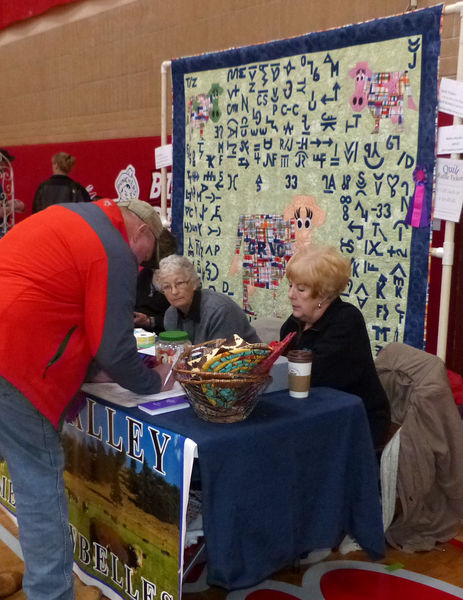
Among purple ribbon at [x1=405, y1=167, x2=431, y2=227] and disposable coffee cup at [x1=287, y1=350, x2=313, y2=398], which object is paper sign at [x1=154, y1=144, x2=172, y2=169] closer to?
purple ribbon at [x1=405, y1=167, x2=431, y2=227]

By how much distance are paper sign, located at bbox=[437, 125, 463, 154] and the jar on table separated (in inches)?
49.8

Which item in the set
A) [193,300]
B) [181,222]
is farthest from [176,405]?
[181,222]

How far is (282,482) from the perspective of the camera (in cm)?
168

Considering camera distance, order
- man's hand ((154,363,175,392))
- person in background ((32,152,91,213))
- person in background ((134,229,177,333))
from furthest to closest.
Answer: person in background ((32,152,91,213))
person in background ((134,229,177,333))
man's hand ((154,363,175,392))

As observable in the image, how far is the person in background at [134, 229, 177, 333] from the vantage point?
3.30m

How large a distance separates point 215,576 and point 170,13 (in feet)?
13.1

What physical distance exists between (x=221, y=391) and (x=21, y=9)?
5737mm

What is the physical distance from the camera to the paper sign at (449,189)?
8.20ft

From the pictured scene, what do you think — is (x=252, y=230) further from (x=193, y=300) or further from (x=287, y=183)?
(x=193, y=300)

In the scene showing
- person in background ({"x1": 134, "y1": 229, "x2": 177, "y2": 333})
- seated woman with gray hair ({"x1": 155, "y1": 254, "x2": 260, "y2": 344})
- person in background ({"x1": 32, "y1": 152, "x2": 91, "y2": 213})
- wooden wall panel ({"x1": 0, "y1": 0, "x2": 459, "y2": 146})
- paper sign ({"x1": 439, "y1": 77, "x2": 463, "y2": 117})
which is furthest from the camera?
person in background ({"x1": 32, "y1": 152, "x2": 91, "y2": 213})

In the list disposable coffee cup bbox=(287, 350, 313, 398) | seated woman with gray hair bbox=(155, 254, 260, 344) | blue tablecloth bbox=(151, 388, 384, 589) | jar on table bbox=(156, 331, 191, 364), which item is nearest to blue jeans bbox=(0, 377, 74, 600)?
blue tablecloth bbox=(151, 388, 384, 589)

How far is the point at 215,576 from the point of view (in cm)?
158

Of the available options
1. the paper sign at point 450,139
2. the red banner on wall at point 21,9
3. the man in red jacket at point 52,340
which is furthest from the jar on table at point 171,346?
the red banner on wall at point 21,9

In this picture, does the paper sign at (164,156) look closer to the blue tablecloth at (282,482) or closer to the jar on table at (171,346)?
the jar on table at (171,346)
